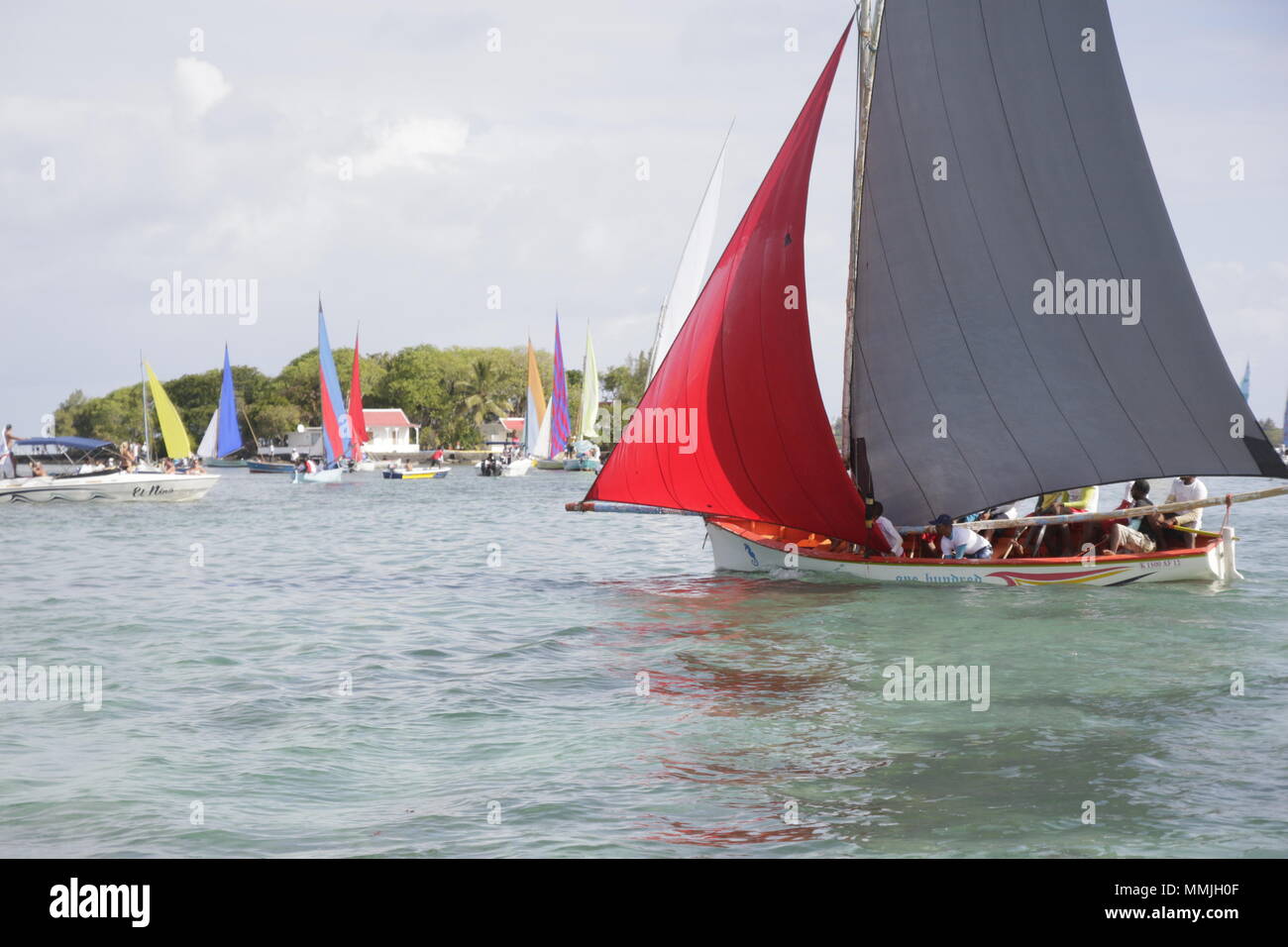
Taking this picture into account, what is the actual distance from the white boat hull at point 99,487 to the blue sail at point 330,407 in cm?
2219

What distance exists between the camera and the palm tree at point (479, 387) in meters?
131

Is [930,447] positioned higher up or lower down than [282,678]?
higher up

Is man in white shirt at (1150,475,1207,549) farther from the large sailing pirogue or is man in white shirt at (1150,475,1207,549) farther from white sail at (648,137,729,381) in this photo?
white sail at (648,137,729,381)

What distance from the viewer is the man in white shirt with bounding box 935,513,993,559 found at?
19.1m

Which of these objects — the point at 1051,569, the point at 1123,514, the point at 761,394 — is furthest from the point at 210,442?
the point at 1123,514

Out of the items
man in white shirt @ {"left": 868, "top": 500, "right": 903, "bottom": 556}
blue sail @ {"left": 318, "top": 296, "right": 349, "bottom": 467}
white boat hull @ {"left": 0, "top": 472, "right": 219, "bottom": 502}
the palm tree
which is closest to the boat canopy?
white boat hull @ {"left": 0, "top": 472, "right": 219, "bottom": 502}

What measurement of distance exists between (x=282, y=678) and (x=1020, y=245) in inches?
496

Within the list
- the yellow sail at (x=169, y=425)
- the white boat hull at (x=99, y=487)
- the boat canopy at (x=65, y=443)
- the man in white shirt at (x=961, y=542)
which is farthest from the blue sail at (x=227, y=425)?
the man in white shirt at (x=961, y=542)

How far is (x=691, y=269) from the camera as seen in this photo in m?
31.0

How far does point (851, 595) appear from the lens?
1961 centimetres

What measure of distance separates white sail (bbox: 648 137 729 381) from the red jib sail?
10.9m

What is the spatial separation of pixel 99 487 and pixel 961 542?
3955 cm

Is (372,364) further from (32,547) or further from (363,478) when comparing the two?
(32,547)
